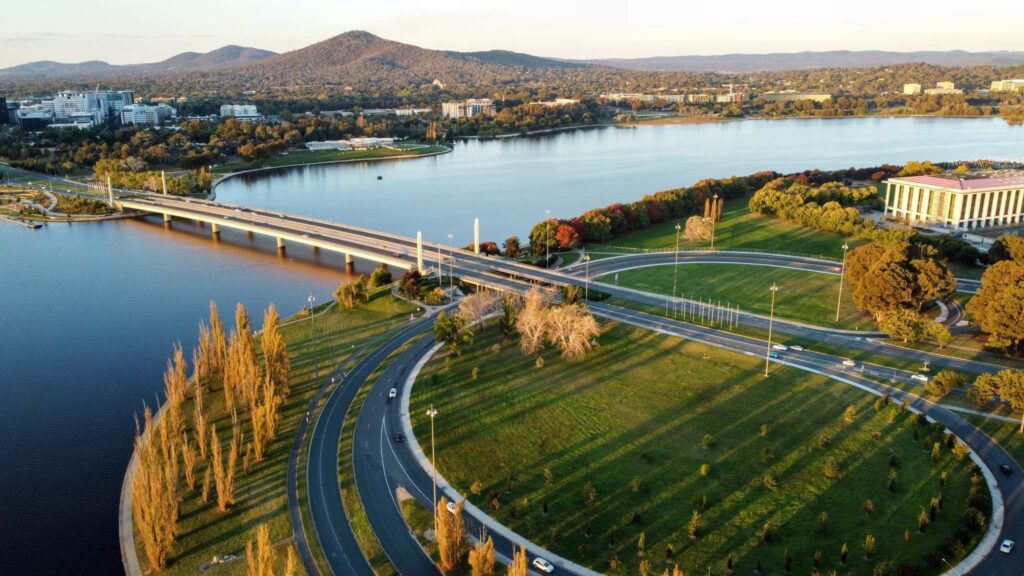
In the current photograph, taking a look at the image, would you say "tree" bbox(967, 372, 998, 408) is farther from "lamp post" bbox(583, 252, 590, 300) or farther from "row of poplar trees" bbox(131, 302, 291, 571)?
"row of poplar trees" bbox(131, 302, 291, 571)

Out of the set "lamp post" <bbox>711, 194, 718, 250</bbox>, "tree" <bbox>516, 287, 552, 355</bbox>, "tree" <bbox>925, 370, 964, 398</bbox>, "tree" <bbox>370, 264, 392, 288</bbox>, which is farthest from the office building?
"tree" <bbox>925, 370, 964, 398</bbox>

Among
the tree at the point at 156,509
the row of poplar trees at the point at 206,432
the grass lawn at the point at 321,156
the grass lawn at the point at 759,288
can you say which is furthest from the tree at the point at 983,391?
the grass lawn at the point at 321,156

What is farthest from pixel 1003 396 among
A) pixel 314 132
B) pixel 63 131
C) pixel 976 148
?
pixel 63 131

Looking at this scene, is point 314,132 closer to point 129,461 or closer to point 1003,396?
point 129,461

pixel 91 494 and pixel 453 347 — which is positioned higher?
pixel 453 347

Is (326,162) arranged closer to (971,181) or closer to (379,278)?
(379,278)

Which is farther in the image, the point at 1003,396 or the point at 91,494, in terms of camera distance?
the point at 1003,396
